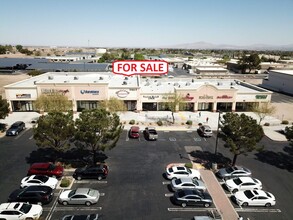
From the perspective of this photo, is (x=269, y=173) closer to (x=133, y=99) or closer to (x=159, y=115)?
(x=159, y=115)

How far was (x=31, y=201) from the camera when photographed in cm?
2314

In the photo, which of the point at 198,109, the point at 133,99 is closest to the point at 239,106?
the point at 198,109

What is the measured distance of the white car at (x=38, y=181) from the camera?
83.8ft

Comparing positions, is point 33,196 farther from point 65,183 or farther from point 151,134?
point 151,134

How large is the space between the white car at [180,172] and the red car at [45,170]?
13151 mm

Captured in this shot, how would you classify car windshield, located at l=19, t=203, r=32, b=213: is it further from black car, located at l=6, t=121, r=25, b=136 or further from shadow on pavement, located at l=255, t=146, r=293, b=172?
shadow on pavement, located at l=255, t=146, r=293, b=172

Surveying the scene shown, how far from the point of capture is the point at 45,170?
28125 mm

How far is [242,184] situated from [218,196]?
324 cm

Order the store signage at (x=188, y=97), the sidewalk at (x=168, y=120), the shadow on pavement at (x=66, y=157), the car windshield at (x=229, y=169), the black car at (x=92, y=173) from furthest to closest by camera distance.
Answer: the store signage at (x=188, y=97) < the sidewalk at (x=168, y=120) < the shadow on pavement at (x=66, y=157) < the car windshield at (x=229, y=169) < the black car at (x=92, y=173)

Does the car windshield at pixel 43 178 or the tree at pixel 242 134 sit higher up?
the tree at pixel 242 134

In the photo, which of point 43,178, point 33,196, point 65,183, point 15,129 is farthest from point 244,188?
point 15,129

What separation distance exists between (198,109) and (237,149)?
2808cm

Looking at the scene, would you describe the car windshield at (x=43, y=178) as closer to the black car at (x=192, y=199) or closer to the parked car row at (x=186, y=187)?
the parked car row at (x=186, y=187)

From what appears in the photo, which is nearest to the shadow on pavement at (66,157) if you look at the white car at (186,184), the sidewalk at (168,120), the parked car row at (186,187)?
the parked car row at (186,187)
